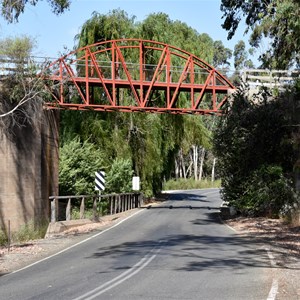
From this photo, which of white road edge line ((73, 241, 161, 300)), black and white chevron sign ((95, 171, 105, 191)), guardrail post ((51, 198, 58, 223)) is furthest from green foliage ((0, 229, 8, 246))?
black and white chevron sign ((95, 171, 105, 191))

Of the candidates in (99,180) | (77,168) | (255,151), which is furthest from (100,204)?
(255,151)

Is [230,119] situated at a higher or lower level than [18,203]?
higher

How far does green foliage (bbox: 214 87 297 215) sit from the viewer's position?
24.3 m

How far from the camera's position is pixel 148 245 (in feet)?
51.1

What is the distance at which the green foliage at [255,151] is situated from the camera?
79.7 feet

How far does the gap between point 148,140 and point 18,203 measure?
1877 cm

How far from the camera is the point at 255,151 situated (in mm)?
25859

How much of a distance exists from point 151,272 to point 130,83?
18.5 meters

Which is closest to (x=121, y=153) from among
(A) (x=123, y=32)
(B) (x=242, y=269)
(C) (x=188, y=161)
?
(A) (x=123, y=32)

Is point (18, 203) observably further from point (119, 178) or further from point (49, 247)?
point (119, 178)

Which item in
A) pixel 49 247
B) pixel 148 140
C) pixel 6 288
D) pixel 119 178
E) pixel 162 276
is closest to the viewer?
pixel 6 288

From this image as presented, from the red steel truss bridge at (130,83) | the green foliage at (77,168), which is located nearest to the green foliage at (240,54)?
the red steel truss bridge at (130,83)

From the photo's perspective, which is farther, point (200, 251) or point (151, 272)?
point (200, 251)

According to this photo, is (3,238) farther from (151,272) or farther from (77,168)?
(77,168)
